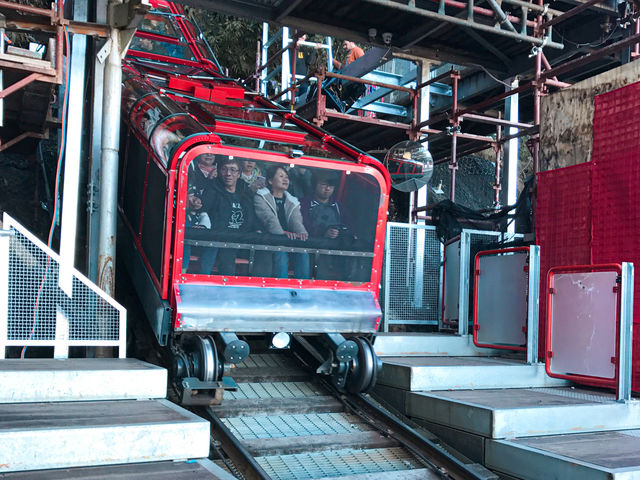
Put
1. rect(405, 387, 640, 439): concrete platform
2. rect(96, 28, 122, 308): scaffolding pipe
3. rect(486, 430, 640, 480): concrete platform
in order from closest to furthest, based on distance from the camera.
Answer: rect(486, 430, 640, 480): concrete platform < rect(405, 387, 640, 439): concrete platform < rect(96, 28, 122, 308): scaffolding pipe

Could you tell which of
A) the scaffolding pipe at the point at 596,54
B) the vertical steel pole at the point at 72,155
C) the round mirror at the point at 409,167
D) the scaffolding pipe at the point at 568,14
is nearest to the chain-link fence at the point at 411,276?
the round mirror at the point at 409,167

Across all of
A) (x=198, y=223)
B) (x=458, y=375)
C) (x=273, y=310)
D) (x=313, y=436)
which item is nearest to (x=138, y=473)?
(x=313, y=436)

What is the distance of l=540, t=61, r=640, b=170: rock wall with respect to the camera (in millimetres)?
→ 8047

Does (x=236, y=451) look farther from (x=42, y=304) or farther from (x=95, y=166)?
(x=95, y=166)

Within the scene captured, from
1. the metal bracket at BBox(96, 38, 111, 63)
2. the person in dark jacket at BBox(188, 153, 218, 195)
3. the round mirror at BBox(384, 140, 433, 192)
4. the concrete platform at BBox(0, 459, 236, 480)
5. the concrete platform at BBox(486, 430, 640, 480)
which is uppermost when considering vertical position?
the metal bracket at BBox(96, 38, 111, 63)

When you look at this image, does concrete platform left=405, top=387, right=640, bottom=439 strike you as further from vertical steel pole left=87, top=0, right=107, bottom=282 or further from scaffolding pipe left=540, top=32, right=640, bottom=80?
scaffolding pipe left=540, top=32, right=640, bottom=80

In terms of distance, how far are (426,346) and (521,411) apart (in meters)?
2.72

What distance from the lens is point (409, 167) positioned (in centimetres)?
1082

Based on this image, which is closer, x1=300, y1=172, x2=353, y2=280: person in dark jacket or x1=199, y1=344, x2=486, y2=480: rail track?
x1=199, y1=344, x2=486, y2=480: rail track

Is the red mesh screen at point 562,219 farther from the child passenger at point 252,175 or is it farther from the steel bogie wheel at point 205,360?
the steel bogie wheel at point 205,360

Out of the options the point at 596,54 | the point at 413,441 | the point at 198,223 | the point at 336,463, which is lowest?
the point at 336,463

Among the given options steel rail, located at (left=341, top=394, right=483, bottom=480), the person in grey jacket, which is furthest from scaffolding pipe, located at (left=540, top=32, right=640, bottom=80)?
steel rail, located at (left=341, top=394, right=483, bottom=480)

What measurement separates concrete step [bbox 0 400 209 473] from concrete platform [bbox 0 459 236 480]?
0.06m

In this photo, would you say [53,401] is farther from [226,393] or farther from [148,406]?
[226,393]
